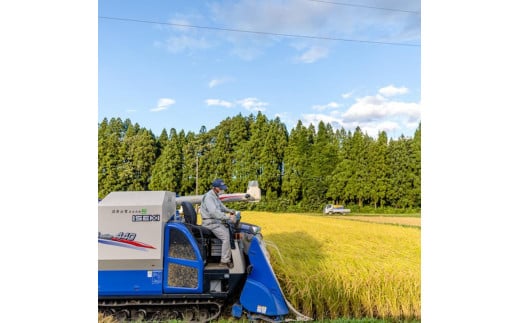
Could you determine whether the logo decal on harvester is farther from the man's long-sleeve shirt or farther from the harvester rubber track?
the man's long-sleeve shirt

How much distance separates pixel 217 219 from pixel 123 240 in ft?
3.14

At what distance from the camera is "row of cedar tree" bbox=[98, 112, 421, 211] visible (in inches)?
174

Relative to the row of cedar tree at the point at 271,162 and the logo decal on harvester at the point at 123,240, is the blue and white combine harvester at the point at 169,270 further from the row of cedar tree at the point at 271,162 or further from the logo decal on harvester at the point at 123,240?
the row of cedar tree at the point at 271,162

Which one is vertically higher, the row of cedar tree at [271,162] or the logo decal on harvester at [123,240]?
the row of cedar tree at [271,162]

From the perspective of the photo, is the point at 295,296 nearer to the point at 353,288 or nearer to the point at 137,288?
the point at 353,288

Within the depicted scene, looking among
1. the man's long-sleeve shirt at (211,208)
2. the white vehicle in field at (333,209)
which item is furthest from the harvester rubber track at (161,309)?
the white vehicle in field at (333,209)

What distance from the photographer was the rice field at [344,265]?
4297 millimetres

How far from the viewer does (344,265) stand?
15.4 feet

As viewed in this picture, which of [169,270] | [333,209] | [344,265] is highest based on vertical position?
[333,209]

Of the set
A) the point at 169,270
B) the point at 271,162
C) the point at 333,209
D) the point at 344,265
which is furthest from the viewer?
the point at 333,209

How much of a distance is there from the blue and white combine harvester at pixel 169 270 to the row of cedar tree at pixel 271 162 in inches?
34.6

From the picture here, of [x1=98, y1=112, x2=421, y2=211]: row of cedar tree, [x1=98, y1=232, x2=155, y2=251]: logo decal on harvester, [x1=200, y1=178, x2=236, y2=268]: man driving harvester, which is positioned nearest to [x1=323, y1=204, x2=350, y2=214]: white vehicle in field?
[x1=98, y1=112, x2=421, y2=211]: row of cedar tree

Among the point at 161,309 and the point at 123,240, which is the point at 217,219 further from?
the point at 161,309

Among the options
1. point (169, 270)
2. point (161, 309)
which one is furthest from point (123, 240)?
point (161, 309)
